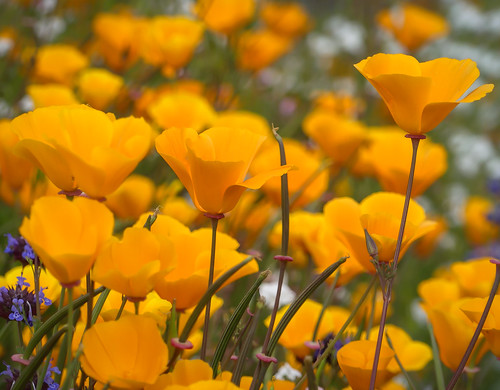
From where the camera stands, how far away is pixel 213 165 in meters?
0.49

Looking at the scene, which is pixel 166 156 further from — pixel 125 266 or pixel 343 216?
pixel 343 216

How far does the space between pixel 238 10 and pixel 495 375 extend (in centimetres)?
97

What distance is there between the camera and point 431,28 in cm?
212

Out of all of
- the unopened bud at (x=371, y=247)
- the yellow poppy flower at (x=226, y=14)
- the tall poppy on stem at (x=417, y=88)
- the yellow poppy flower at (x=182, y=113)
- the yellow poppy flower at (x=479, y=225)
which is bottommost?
the yellow poppy flower at (x=479, y=225)

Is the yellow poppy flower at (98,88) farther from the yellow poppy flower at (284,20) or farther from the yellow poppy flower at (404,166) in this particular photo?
the yellow poppy flower at (284,20)

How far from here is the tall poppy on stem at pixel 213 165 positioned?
1.61 ft

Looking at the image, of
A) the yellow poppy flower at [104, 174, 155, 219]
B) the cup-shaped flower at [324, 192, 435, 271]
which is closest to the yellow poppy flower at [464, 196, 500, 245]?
the yellow poppy flower at [104, 174, 155, 219]

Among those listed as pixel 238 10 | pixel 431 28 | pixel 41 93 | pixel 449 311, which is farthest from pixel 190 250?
pixel 431 28

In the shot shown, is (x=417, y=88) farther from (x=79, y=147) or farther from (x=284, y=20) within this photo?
(x=284, y=20)

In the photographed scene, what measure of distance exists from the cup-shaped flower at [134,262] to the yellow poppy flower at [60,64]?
1037 mm

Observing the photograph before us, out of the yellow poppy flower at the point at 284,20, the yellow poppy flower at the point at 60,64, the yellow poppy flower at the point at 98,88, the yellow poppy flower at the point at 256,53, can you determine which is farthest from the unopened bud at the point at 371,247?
the yellow poppy flower at the point at 284,20

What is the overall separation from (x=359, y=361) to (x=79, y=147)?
0.26 meters

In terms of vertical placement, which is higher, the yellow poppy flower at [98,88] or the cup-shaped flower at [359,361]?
the yellow poppy flower at [98,88]

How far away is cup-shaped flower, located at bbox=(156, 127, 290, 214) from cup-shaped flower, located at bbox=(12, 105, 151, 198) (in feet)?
0.08
